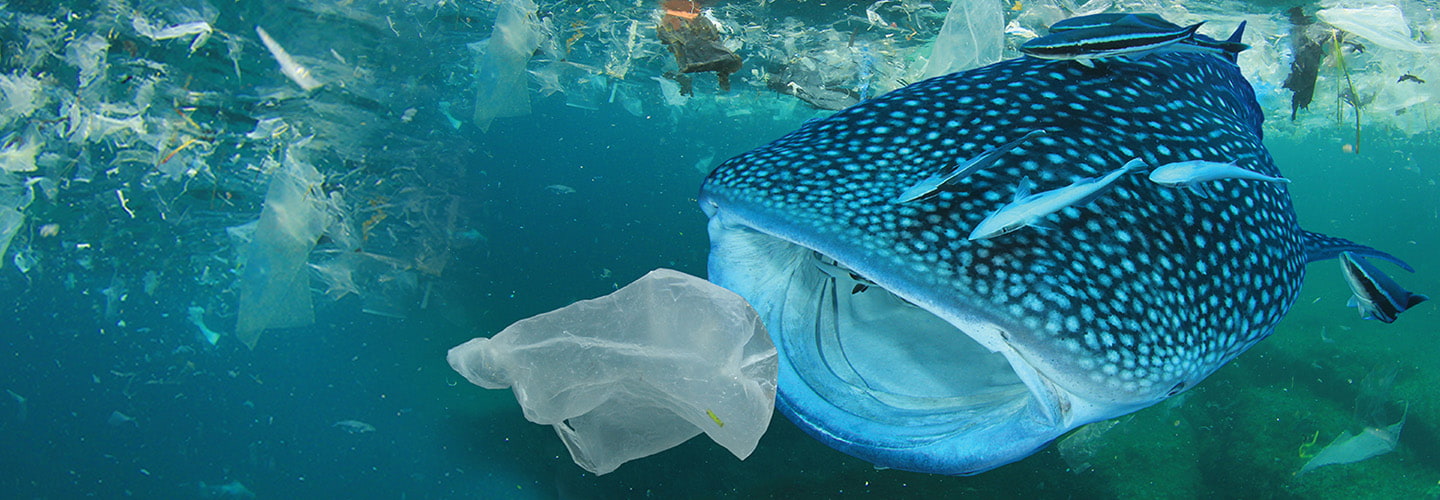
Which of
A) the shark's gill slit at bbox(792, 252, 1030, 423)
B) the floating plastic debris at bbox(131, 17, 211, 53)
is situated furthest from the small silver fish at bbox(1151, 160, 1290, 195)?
the floating plastic debris at bbox(131, 17, 211, 53)

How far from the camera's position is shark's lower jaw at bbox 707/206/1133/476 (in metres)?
2.05

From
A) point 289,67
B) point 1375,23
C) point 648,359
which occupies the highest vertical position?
point 648,359

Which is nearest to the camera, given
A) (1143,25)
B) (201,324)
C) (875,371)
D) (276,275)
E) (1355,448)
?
(1143,25)

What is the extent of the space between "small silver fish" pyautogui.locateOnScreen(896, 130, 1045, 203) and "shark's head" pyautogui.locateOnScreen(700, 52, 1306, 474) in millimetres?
33

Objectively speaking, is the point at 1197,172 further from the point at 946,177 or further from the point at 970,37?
the point at 970,37

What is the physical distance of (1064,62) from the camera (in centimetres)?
272

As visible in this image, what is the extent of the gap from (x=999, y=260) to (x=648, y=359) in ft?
4.93

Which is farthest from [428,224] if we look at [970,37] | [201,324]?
[201,324]

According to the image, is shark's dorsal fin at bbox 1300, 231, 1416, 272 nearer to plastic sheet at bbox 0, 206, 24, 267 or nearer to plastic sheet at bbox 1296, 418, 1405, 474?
plastic sheet at bbox 1296, 418, 1405, 474

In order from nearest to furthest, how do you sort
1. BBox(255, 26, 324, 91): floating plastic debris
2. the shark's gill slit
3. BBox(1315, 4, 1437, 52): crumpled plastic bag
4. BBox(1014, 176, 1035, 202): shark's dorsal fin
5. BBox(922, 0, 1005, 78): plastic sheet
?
BBox(1014, 176, 1035, 202): shark's dorsal fin
the shark's gill slit
BBox(922, 0, 1005, 78): plastic sheet
BBox(1315, 4, 1437, 52): crumpled plastic bag
BBox(255, 26, 324, 91): floating plastic debris

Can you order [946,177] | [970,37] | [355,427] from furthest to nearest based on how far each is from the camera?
1. [355,427]
2. [970,37]
3. [946,177]

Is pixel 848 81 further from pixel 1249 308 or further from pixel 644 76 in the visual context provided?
pixel 1249 308

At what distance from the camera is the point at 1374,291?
282cm

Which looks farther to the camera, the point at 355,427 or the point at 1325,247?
the point at 355,427
